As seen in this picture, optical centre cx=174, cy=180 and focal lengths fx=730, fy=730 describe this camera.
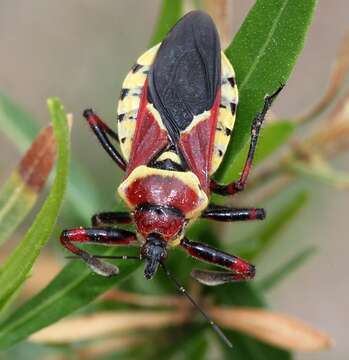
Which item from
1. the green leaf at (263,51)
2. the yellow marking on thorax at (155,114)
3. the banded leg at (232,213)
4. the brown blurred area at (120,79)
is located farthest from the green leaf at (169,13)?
the brown blurred area at (120,79)

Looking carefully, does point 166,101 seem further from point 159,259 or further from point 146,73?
point 159,259

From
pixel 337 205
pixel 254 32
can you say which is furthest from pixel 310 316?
pixel 254 32

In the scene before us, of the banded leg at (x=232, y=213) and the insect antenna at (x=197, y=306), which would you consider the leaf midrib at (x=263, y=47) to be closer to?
the banded leg at (x=232, y=213)

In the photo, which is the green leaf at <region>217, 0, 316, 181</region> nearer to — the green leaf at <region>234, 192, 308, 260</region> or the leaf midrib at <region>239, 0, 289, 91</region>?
the leaf midrib at <region>239, 0, 289, 91</region>

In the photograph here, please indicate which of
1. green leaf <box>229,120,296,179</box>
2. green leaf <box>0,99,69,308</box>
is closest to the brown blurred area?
green leaf <box>229,120,296,179</box>

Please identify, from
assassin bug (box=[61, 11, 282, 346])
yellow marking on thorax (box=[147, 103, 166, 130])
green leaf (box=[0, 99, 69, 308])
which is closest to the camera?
green leaf (box=[0, 99, 69, 308])

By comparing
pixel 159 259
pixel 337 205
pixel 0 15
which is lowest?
pixel 337 205
